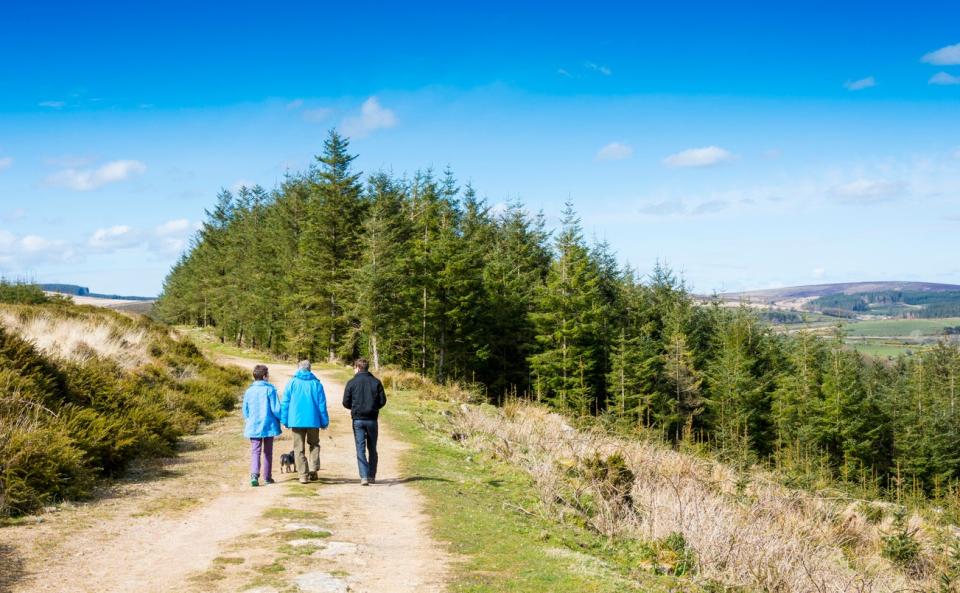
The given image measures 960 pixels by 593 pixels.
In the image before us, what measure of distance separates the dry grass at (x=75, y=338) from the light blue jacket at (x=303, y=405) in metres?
5.35

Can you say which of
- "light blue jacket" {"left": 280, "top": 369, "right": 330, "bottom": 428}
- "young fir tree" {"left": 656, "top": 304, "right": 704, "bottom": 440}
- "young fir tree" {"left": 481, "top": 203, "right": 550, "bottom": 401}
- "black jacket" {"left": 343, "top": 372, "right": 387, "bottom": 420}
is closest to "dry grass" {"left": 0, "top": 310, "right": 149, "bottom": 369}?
"light blue jacket" {"left": 280, "top": 369, "right": 330, "bottom": 428}

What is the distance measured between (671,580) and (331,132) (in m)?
41.7

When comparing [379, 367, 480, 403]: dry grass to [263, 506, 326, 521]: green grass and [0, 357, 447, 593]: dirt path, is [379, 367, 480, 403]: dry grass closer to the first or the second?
[0, 357, 447, 593]: dirt path

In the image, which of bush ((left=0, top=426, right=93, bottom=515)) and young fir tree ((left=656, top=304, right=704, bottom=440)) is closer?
bush ((left=0, top=426, right=93, bottom=515))

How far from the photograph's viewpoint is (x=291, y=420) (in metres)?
10.8

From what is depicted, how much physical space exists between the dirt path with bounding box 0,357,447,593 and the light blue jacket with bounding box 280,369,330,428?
41.6 inches

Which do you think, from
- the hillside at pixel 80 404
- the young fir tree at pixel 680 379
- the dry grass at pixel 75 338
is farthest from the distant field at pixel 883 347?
the hillside at pixel 80 404

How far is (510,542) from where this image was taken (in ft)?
25.7

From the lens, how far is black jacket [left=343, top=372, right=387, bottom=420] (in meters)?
10.8

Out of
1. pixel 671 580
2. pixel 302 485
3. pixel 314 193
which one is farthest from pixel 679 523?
pixel 314 193

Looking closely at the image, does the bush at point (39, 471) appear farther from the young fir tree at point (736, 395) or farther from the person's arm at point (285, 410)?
the young fir tree at point (736, 395)

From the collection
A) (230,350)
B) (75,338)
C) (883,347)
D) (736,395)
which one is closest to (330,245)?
(230,350)

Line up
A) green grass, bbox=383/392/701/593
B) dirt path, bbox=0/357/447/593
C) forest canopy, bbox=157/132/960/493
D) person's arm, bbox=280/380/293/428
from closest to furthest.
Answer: dirt path, bbox=0/357/447/593, green grass, bbox=383/392/701/593, person's arm, bbox=280/380/293/428, forest canopy, bbox=157/132/960/493

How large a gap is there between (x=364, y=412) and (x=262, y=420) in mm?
1721
